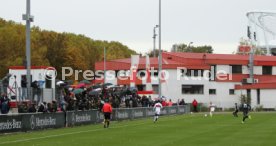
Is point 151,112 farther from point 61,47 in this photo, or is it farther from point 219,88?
point 61,47

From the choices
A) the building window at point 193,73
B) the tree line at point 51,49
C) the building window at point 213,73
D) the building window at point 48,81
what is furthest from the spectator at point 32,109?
the building window at point 213,73

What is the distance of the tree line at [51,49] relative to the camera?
283 ft

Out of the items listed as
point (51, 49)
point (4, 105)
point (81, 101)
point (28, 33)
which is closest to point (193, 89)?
point (51, 49)

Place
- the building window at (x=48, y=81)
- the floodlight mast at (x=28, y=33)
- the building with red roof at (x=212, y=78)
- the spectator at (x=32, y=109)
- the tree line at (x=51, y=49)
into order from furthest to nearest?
the building with red roof at (x=212, y=78) < the tree line at (x=51, y=49) < the building window at (x=48, y=81) < the spectator at (x=32, y=109) < the floodlight mast at (x=28, y=33)

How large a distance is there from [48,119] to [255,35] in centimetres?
10130

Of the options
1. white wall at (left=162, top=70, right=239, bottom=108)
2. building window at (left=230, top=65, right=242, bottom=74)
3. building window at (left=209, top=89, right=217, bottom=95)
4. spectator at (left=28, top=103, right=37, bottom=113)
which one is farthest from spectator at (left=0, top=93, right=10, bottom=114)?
building window at (left=230, top=65, right=242, bottom=74)

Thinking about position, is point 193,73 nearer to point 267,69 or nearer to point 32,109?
point 267,69

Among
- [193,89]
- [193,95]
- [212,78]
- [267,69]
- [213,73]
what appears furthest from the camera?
[267,69]

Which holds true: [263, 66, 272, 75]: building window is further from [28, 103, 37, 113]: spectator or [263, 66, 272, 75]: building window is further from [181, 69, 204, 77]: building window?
[28, 103, 37, 113]: spectator

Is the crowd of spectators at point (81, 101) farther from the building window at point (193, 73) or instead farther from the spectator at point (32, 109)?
the building window at point (193, 73)

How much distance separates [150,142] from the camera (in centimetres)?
Answer: 2450

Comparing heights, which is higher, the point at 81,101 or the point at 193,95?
the point at 193,95

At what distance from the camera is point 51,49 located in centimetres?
10875

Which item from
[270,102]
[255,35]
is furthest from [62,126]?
[255,35]
